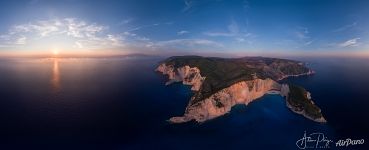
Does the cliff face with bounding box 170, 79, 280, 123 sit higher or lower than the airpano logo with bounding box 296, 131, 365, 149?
higher

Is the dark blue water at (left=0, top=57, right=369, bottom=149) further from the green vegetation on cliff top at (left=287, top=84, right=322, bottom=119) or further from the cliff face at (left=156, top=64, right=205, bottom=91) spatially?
the cliff face at (left=156, top=64, right=205, bottom=91)

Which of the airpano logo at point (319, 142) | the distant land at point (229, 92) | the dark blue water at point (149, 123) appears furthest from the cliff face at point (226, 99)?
the airpano logo at point (319, 142)

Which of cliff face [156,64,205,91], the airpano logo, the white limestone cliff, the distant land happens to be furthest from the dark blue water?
cliff face [156,64,205,91]

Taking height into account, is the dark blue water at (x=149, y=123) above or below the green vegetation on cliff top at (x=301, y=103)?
below

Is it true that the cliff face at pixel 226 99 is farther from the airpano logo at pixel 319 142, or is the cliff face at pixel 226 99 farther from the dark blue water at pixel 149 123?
the airpano logo at pixel 319 142

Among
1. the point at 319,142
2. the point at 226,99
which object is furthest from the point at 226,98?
the point at 319,142

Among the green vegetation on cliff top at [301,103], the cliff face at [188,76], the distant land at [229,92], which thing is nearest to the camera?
the distant land at [229,92]

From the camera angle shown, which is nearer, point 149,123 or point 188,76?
point 149,123

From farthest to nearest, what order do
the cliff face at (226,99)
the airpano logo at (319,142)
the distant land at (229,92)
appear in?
the distant land at (229,92)
the cliff face at (226,99)
the airpano logo at (319,142)

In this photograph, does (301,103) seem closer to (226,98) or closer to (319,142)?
(226,98)

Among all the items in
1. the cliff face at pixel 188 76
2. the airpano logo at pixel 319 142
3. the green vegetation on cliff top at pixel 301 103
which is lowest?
the airpano logo at pixel 319 142

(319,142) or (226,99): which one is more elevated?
(226,99)
